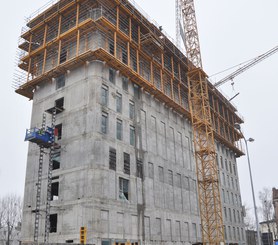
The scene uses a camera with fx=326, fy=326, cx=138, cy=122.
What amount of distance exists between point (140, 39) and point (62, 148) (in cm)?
2042

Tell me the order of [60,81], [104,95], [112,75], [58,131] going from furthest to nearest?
[60,81], [112,75], [58,131], [104,95]

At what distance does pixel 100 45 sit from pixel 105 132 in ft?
36.9

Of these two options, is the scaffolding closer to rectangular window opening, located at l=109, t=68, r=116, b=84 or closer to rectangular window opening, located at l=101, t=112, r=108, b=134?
rectangular window opening, located at l=109, t=68, r=116, b=84

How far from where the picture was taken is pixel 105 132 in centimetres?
3869

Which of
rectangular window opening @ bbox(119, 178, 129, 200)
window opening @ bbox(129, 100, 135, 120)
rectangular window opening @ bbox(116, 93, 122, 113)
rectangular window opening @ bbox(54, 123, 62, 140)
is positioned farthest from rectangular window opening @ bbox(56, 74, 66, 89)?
rectangular window opening @ bbox(119, 178, 129, 200)

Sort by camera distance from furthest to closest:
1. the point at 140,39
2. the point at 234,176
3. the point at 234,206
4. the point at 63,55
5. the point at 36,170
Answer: the point at 234,176 → the point at 234,206 → the point at 140,39 → the point at 63,55 → the point at 36,170

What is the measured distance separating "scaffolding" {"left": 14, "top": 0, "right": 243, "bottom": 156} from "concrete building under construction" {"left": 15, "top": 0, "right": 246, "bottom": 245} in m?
0.14

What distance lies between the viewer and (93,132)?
121 feet

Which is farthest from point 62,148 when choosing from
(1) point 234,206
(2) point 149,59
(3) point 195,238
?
(1) point 234,206

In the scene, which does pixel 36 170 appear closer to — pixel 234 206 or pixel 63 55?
pixel 63 55

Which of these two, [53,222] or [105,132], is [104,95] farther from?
[53,222]

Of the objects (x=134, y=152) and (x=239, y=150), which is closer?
(x=134, y=152)

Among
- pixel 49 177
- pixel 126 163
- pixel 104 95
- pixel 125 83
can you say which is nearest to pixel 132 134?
pixel 126 163

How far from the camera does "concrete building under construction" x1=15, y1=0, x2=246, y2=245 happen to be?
1416 inches
